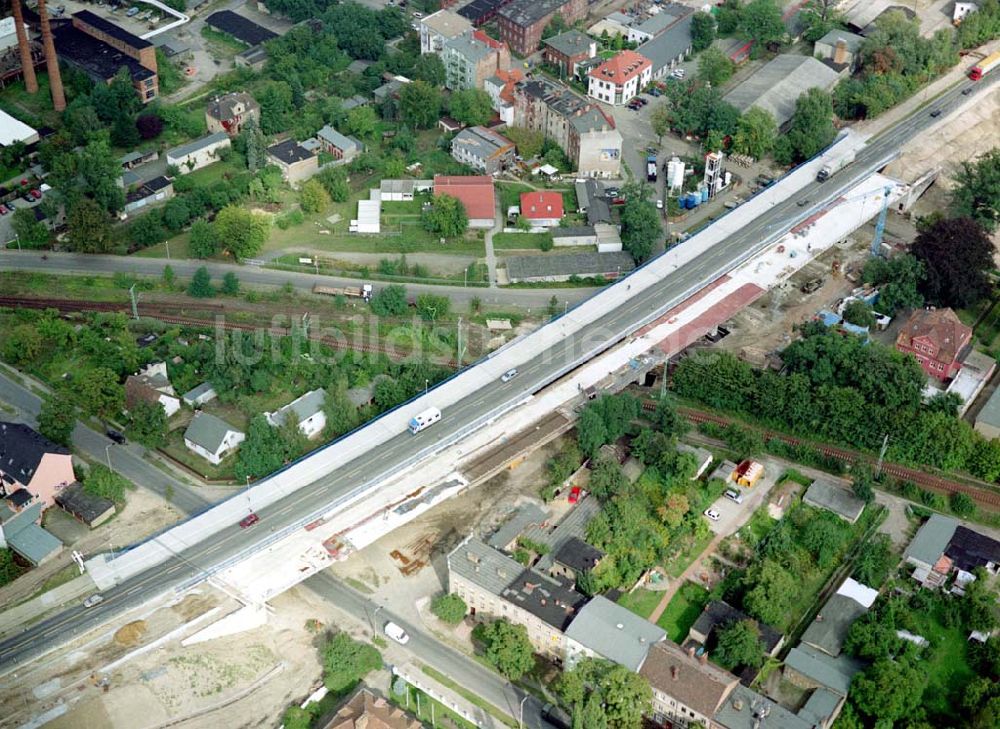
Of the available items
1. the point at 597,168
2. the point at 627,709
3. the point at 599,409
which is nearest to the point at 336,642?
the point at 627,709

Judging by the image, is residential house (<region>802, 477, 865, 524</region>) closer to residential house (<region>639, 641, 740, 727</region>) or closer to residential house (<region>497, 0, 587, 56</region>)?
residential house (<region>639, 641, 740, 727</region>)

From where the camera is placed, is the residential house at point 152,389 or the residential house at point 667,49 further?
the residential house at point 667,49

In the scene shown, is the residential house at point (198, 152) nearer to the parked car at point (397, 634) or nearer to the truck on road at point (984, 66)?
the parked car at point (397, 634)

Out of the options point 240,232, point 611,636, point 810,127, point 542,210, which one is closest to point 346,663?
point 611,636

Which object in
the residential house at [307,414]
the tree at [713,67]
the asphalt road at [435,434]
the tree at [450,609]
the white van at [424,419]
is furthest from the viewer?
the tree at [713,67]

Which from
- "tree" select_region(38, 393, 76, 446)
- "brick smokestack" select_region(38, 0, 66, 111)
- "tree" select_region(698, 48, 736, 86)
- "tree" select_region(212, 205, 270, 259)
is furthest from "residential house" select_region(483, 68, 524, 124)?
"tree" select_region(38, 393, 76, 446)

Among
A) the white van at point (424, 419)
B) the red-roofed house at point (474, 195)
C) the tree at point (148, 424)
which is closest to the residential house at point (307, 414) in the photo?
the white van at point (424, 419)
